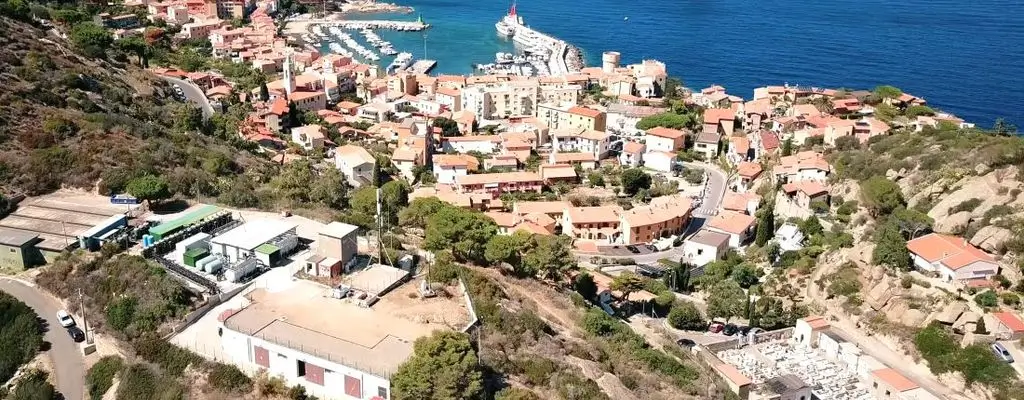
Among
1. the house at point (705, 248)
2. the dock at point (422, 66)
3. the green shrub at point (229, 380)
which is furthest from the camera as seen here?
the dock at point (422, 66)

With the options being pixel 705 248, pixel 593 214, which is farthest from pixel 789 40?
pixel 705 248

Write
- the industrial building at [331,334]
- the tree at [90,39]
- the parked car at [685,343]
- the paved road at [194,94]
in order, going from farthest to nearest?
the paved road at [194,94], the tree at [90,39], the parked car at [685,343], the industrial building at [331,334]

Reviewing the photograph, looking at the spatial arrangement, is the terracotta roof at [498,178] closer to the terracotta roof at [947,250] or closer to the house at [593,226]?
the house at [593,226]

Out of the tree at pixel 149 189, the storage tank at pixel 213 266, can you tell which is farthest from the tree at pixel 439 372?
the tree at pixel 149 189

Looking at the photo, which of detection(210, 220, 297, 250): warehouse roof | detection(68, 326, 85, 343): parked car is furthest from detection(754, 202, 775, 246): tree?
detection(68, 326, 85, 343): parked car

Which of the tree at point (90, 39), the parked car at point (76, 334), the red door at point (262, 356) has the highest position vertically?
the tree at point (90, 39)

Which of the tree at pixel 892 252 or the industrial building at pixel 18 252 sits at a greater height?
the industrial building at pixel 18 252

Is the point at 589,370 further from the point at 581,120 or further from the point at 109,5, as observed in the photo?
the point at 109,5
